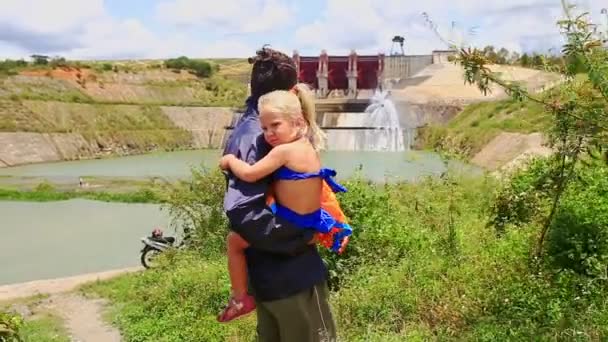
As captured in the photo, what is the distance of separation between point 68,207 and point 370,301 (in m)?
16.3

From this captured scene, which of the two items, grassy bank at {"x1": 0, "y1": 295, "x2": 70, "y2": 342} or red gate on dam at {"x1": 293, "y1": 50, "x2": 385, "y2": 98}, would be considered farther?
red gate on dam at {"x1": 293, "y1": 50, "x2": 385, "y2": 98}

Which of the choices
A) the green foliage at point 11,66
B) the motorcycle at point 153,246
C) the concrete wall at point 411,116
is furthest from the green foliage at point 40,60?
the motorcycle at point 153,246

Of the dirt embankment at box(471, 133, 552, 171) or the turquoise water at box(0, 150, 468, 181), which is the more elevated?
the dirt embankment at box(471, 133, 552, 171)

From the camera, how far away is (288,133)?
2.38 meters

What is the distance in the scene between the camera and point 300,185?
240 centimetres

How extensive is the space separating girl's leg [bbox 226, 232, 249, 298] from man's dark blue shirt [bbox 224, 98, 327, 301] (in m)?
0.02

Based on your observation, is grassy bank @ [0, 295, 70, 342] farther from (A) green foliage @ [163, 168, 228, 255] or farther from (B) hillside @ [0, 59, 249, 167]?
(B) hillside @ [0, 59, 249, 167]

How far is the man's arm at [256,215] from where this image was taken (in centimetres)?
234

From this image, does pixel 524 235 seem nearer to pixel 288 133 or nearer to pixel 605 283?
pixel 605 283

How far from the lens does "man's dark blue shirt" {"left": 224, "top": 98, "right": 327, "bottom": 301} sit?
2.35 metres

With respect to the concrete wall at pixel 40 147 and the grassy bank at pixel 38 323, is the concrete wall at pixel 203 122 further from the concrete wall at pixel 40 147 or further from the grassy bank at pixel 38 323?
the grassy bank at pixel 38 323

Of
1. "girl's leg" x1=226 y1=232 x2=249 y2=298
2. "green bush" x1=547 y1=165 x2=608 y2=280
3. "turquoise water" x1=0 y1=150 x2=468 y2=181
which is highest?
"girl's leg" x1=226 y1=232 x2=249 y2=298

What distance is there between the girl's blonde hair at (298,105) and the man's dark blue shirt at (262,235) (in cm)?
14

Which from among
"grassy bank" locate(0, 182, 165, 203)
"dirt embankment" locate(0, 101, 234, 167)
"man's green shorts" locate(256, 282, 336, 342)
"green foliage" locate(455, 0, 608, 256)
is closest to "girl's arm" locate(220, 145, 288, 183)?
"man's green shorts" locate(256, 282, 336, 342)
